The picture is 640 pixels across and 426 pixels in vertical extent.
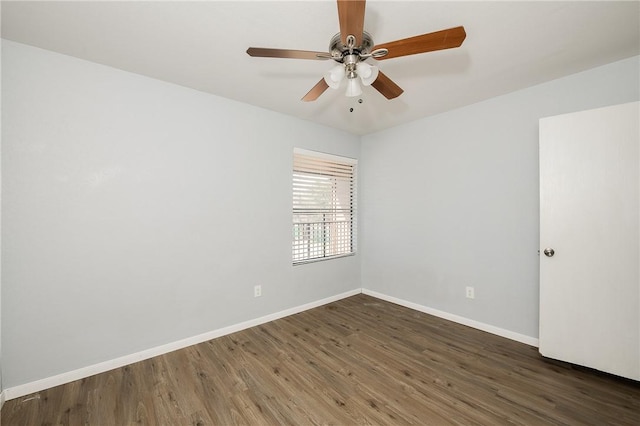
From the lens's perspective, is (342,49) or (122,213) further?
(122,213)

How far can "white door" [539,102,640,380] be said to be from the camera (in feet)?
6.58

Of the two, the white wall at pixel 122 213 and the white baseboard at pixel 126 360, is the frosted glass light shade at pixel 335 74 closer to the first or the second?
the white wall at pixel 122 213

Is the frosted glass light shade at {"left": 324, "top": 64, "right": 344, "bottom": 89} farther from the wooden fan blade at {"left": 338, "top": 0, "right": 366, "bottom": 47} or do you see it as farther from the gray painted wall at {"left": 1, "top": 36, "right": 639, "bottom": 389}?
the gray painted wall at {"left": 1, "top": 36, "right": 639, "bottom": 389}

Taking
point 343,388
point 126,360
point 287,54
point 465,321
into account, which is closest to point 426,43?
point 287,54

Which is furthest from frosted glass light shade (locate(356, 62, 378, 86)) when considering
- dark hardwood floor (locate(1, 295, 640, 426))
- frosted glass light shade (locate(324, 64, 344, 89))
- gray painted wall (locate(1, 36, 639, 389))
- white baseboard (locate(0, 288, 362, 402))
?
white baseboard (locate(0, 288, 362, 402))

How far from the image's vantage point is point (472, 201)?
300 cm

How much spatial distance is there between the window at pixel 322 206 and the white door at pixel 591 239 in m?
2.33

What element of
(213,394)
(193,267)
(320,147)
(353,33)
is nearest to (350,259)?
(320,147)

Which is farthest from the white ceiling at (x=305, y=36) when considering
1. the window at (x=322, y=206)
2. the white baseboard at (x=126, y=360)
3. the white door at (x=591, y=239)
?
the white baseboard at (x=126, y=360)

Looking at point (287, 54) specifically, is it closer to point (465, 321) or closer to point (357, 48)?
point (357, 48)

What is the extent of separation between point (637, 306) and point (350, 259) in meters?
2.80

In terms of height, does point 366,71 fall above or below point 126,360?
above

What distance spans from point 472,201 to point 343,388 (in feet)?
7.59

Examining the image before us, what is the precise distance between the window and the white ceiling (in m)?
1.18
